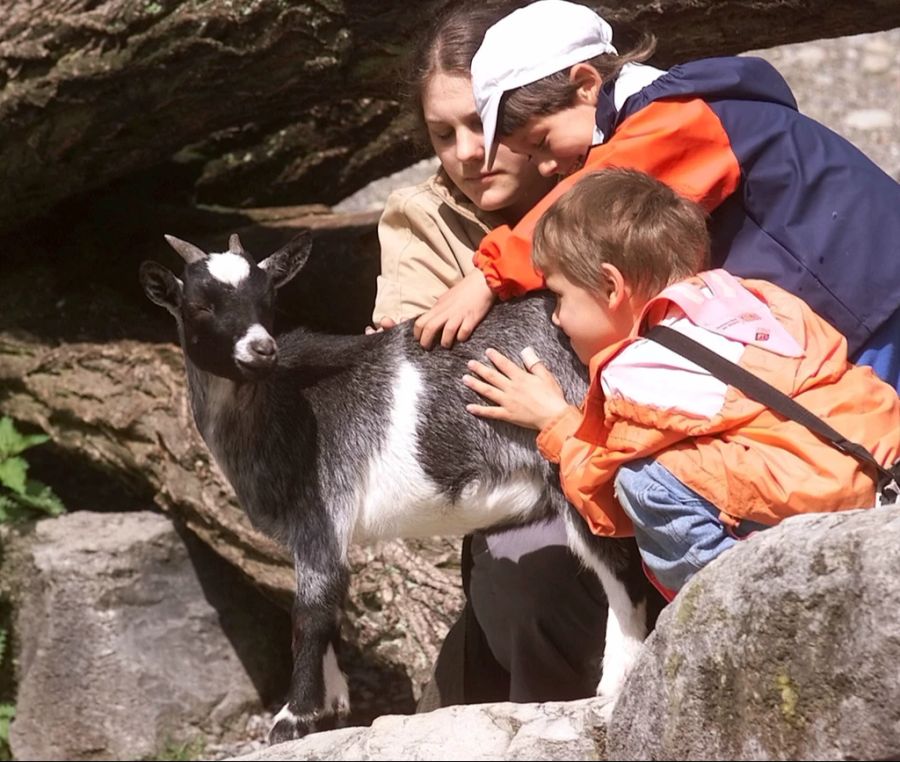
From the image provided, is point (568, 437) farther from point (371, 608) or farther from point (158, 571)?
point (158, 571)

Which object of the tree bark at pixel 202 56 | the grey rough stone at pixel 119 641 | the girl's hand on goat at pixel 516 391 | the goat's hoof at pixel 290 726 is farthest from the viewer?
the grey rough stone at pixel 119 641

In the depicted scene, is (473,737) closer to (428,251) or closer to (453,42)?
(428,251)

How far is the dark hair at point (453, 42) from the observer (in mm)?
3688

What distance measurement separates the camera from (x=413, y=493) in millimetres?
3666

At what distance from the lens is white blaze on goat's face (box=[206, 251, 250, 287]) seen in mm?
3584

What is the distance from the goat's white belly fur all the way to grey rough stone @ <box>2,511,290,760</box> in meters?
1.85

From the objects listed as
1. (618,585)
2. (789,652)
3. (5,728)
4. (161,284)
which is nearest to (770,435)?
(789,652)

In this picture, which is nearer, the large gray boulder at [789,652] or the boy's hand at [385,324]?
the large gray boulder at [789,652]

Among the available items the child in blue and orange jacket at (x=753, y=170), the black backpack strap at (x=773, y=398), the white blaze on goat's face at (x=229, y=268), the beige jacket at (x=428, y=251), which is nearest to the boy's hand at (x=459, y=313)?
the child in blue and orange jacket at (x=753, y=170)

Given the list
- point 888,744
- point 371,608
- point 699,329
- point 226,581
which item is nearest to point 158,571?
point 226,581

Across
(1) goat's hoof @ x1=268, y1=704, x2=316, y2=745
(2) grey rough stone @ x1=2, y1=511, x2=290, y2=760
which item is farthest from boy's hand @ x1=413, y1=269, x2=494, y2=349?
(2) grey rough stone @ x1=2, y1=511, x2=290, y2=760

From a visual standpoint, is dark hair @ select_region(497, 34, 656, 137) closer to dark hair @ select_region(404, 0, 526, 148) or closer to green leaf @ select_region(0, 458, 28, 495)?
dark hair @ select_region(404, 0, 526, 148)

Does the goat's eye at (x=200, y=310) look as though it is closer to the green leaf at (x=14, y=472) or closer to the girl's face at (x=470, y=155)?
the girl's face at (x=470, y=155)

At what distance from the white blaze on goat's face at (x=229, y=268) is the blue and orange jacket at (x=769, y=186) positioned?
797 millimetres
